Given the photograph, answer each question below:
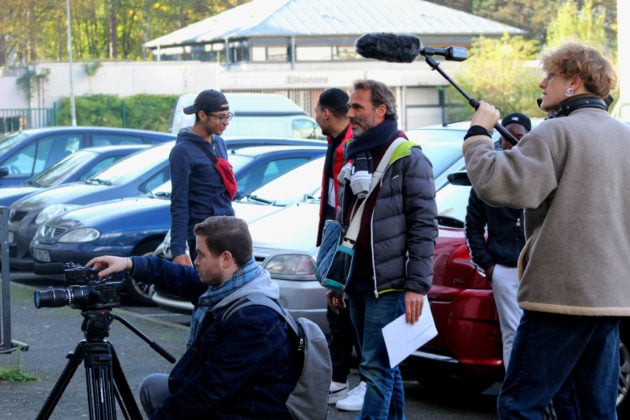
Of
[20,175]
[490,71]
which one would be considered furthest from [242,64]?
[20,175]

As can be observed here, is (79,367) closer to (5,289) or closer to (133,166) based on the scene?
(5,289)

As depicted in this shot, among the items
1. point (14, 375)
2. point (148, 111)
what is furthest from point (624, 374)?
point (148, 111)

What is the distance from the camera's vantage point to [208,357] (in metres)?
4.12

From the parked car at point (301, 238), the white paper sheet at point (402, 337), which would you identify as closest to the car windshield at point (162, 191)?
the parked car at point (301, 238)

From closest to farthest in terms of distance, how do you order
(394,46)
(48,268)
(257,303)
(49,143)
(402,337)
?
(257,303), (394,46), (402,337), (48,268), (49,143)

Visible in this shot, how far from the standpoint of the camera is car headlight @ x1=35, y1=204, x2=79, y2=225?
1159 centimetres

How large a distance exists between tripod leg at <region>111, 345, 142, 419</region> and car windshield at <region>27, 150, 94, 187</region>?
9127mm

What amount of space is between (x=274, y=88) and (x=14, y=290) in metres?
45.7

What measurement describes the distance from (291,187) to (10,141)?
23.9 feet

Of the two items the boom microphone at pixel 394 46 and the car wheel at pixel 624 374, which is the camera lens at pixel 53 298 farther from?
the car wheel at pixel 624 374

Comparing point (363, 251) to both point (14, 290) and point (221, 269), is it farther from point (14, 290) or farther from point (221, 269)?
point (14, 290)

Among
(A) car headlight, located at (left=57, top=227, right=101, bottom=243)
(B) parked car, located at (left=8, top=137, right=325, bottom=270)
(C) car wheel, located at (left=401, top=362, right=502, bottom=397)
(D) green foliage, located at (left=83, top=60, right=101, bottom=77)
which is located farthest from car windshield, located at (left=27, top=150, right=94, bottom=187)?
(D) green foliage, located at (left=83, top=60, right=101, bottom=77)

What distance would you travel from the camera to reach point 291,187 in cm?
930

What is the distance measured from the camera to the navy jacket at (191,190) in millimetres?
6637
